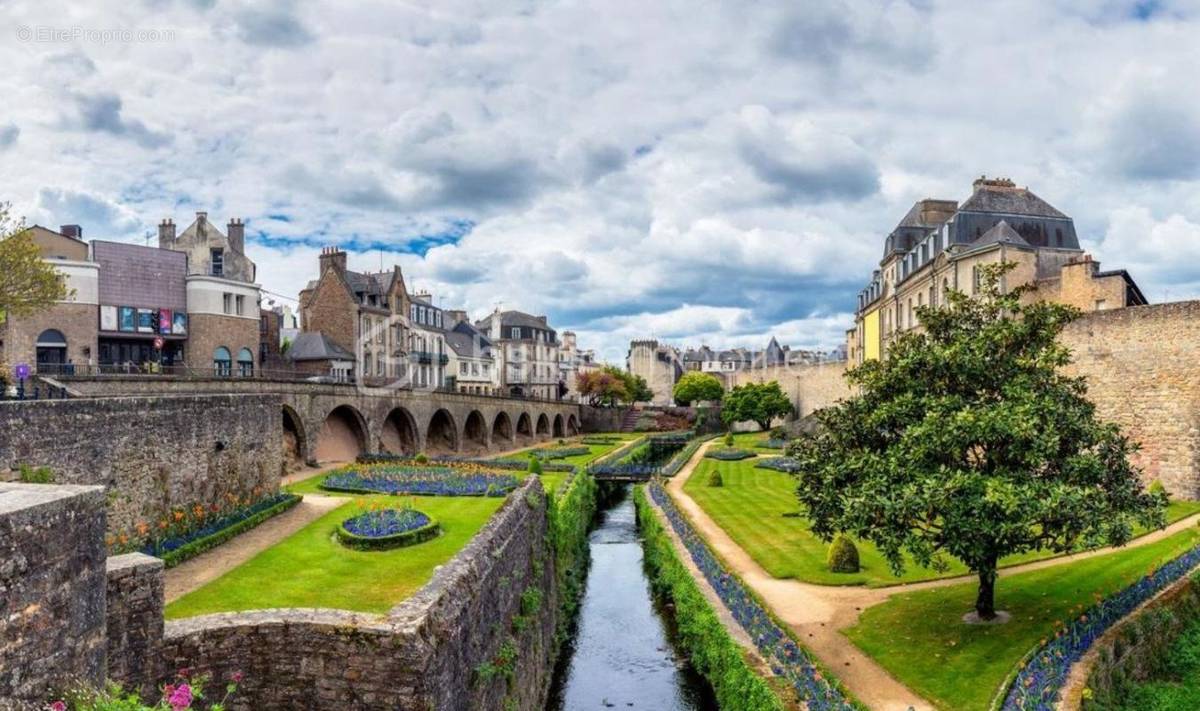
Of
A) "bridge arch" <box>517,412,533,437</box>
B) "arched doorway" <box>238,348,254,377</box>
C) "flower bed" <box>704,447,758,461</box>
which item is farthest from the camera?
"bridge arch" <box>517,412,533,437</box>

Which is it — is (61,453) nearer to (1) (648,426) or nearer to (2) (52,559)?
(2) (52,559)

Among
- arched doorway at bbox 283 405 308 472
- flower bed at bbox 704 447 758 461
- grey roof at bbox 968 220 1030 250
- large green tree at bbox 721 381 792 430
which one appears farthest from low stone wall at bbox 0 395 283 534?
large green tree at bbox 721 381 792 430

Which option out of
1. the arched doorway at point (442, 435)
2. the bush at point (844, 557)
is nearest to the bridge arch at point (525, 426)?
the arched doorway at point (442, 435)

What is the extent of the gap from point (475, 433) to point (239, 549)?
45.4 metres

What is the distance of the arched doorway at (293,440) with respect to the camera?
3847cm

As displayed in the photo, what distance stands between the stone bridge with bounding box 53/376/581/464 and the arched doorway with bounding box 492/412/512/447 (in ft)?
0.36

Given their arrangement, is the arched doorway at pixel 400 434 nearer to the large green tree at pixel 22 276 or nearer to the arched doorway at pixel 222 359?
the arched doorway at pixel 222 359

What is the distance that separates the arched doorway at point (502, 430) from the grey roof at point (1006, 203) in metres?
39.7

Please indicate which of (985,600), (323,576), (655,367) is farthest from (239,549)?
(655,367)

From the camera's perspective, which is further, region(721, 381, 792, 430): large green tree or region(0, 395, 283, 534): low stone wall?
A: region(721, 381, 792, 430): large green tree

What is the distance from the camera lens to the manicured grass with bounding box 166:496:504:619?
49.4ft

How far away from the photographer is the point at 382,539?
20406 mm

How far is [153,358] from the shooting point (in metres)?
44.8

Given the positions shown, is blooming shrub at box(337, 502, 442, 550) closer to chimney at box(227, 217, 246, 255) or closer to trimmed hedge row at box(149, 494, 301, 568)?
trimmed hedge row at box(149, 494, 301, 568)
